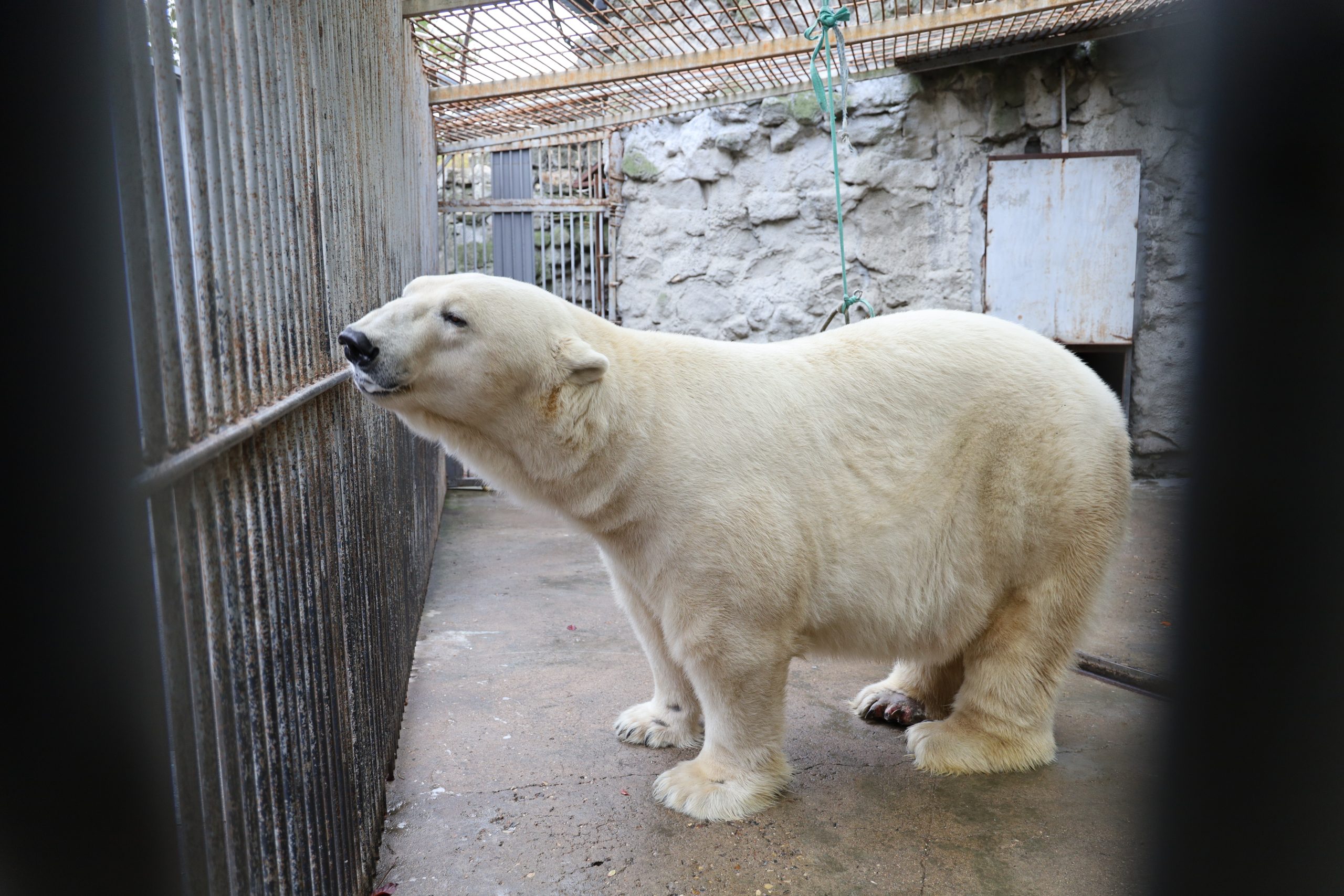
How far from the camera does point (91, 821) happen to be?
723 mm

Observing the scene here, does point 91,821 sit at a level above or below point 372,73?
below

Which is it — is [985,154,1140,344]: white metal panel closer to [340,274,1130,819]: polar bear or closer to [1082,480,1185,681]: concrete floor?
[1082,480,1185,681]: concrete floor

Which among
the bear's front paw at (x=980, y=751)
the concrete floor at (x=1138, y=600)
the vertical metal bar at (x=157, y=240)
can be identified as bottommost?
the concrete floor at (x=1138, y=600)

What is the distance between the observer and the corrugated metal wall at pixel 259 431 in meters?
0.98

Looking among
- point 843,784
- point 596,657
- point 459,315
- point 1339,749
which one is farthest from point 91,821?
point 596,657

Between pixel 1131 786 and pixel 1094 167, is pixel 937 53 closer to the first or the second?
pixel 1094 167

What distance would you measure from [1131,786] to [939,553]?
94cm

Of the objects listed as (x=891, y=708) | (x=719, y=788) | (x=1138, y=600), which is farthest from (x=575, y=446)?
(x=1138, y=600)

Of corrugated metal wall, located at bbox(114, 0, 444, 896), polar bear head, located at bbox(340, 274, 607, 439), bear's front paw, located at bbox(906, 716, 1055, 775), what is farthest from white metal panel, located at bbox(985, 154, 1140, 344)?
corrugated metal wall, located at bbox(114, 0, 444, 896)

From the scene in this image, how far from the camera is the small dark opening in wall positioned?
6.97 m

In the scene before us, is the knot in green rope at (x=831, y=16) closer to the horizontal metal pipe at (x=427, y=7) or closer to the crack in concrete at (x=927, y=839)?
the horizontal metal pipe at (x=427, y=7)

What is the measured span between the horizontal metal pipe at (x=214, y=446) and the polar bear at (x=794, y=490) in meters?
0.77

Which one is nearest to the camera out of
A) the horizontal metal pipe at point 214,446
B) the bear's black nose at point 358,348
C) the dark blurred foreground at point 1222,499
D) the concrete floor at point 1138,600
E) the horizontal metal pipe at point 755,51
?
the dark blurred foreground at point 1222,499

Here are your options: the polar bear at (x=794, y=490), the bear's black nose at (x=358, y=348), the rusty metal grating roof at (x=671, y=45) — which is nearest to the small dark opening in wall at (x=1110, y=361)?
the rusty metal grating roof at (x=671, y=45)
